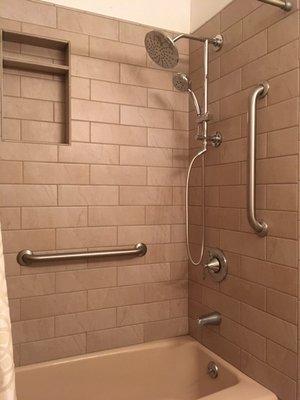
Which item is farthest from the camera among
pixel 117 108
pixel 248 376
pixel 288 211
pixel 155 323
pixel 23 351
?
pixel 155 323

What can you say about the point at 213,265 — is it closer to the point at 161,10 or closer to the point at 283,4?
the point at 283,4

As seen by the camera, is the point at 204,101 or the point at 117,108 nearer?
the point at 204,101

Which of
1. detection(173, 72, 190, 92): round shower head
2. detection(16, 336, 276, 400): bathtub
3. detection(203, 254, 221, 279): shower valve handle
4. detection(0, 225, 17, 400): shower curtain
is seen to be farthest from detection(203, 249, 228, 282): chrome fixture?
detection(0, 225, 17, 400): shower curtain

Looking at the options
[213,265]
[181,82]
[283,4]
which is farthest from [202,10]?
[213,265]

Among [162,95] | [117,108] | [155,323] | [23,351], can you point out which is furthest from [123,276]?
[162,95]

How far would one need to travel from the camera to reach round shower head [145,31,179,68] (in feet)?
4.34

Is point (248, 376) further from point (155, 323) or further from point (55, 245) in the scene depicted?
point (55, 245)

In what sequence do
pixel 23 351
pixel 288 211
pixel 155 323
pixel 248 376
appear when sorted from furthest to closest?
pixel 155 323 < pixel 23 351 < pixel 248 376 < pixel 288 211

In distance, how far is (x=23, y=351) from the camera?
1501 millimetres

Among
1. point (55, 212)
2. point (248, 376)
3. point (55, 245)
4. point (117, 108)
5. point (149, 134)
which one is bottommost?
point (248, 376)

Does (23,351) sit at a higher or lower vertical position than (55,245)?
lower

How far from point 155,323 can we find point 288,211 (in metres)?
0.94

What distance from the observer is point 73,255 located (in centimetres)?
153

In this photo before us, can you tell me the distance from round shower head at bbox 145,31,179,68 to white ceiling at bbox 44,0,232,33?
0.40 meters
